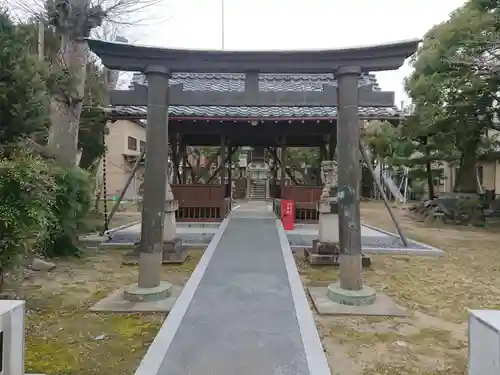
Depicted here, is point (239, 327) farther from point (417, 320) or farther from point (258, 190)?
point (258, 190)

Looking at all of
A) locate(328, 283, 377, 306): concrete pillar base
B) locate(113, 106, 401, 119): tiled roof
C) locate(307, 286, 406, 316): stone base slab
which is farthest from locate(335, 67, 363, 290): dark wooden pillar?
locate(113, 106, 401, 119): tiled roof

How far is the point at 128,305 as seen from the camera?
5566 millimetres

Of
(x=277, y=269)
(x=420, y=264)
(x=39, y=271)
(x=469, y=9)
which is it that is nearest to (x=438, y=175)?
(x=469, y=9)

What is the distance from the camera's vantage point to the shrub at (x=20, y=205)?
4785mm

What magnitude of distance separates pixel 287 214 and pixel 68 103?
705cm

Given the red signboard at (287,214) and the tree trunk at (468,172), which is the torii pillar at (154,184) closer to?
the red signboard at (287,214)

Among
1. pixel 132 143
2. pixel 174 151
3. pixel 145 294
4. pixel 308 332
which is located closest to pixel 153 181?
pixel 145 294

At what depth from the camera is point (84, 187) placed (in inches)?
354

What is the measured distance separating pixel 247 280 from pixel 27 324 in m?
2.92

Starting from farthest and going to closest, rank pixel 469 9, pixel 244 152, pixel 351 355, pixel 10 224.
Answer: pixel 244 152
pixel 469 9
pixel 10 224
pixel 351 355

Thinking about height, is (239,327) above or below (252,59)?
below

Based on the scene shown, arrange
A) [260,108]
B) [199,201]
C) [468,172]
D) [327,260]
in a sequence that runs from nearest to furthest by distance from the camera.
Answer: [327,260] → [260,108] → [199,201] → [468,172]

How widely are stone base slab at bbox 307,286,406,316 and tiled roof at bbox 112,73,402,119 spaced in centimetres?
686

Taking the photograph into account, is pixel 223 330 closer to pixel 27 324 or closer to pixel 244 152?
pixel 27 324
